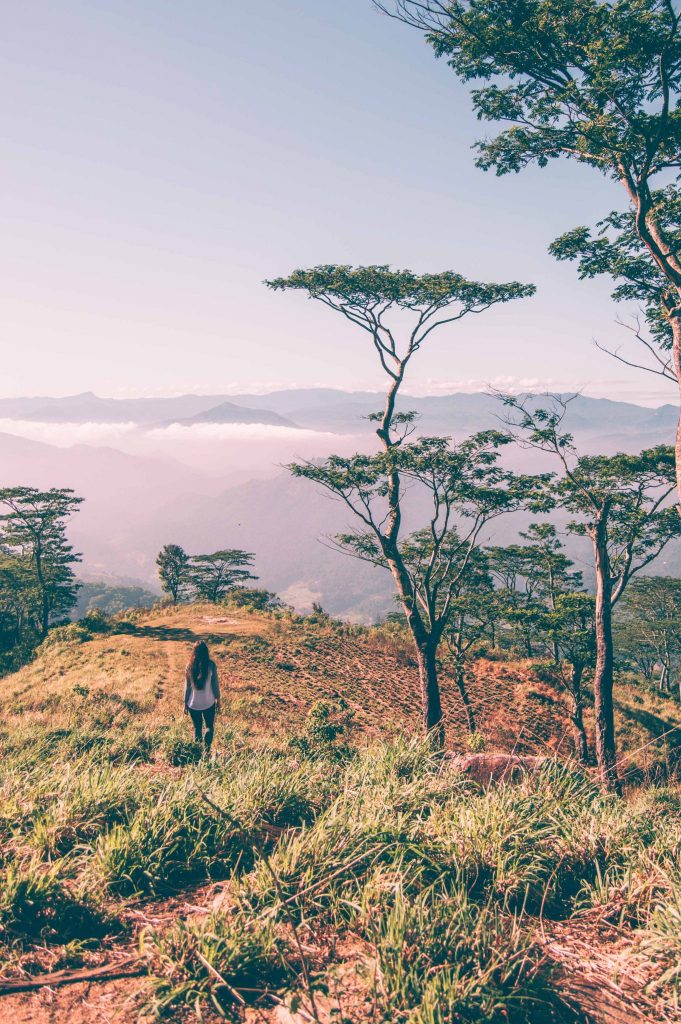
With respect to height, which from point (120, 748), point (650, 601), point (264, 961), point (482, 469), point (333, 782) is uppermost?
point (482, 469)

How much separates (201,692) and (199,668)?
363mm

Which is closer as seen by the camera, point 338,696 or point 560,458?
point 560,458

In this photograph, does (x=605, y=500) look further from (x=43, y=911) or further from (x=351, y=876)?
(x=43, y=911)

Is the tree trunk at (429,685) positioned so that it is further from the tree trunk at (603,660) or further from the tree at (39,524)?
the tree at (39,524)

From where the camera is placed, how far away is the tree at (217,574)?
64250mm

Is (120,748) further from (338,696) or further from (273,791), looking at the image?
(338,696)

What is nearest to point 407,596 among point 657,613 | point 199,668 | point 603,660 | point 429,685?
point 429,685

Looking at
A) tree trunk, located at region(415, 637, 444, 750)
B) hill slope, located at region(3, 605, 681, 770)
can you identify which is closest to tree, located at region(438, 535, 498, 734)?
hill slope, located at region(3, 605, 681, 770)

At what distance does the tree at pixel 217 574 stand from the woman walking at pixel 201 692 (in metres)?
55.8

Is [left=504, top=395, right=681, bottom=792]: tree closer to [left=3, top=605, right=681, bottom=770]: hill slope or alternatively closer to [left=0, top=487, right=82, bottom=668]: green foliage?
[left=3, top=605, right=681, bottom=770]: hill slope

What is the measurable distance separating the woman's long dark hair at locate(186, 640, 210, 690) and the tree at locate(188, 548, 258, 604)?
5574 centimetres

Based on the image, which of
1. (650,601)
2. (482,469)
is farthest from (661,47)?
(650,601)

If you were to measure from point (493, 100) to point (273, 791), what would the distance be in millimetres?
11828

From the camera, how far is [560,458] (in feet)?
49.5
